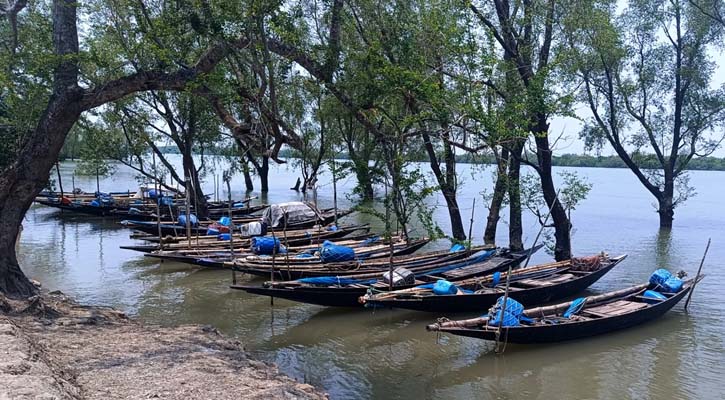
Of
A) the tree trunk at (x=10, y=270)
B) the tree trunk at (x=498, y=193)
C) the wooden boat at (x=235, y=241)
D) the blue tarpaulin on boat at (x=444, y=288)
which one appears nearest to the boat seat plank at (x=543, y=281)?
the blue tarpaulin on boat at (x=444, y=288)

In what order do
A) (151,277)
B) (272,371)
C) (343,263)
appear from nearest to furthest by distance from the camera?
(272,371)
(343,263)
(151,277)

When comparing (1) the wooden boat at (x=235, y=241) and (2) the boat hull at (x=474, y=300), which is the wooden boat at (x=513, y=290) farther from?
(1) the wooden boat at (x=235, y=241)

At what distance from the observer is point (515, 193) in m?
15.7

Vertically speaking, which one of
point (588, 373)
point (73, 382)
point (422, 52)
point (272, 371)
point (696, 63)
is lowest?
point (588, 373)

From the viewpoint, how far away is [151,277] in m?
15.6

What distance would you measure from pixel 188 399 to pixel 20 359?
5.65 ft

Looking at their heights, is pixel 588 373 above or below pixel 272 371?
below

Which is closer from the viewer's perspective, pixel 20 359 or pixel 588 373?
pixel 20 359

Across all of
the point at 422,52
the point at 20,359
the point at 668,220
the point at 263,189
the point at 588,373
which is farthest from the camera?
the point at 263,189

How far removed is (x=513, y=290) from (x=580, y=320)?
2096mm

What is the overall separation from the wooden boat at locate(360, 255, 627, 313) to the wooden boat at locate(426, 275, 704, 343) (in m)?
1.34

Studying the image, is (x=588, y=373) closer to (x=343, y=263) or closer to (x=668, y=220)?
(x=343, y=263)

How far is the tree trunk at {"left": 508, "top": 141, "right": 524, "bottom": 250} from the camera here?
51.2 ft

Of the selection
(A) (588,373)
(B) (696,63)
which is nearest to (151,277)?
(A) (588,373)
